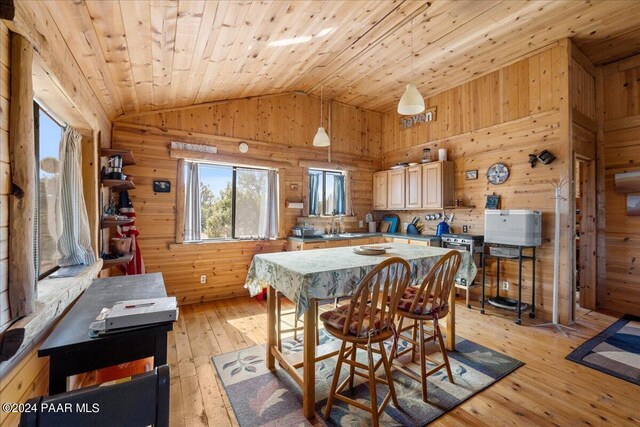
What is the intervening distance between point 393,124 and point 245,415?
5.37m

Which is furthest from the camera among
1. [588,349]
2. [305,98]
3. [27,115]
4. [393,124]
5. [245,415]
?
[393,124]

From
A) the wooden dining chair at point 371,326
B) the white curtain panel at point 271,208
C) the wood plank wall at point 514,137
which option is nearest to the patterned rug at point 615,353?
the wood plank wall at point 514,137

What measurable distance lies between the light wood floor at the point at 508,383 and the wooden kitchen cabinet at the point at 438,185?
72.6 inches

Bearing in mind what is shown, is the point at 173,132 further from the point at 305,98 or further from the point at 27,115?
the point at 27,115

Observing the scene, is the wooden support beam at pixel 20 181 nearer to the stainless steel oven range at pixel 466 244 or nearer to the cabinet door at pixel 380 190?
the stainless steel oven range at pixel 466 244

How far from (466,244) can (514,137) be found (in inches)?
63.1

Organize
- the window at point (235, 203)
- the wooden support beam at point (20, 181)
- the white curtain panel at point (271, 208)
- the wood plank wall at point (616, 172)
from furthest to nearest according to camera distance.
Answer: the white curtain panel at point (271, 208) → the window at point (235, 203) → the wood plank wall at point (616, 172) → the wooden support beam at point (20, 181)

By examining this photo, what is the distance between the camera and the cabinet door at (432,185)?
4.54 metres

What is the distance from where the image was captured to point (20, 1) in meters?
1.20

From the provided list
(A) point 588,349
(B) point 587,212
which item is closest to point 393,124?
(B) point 587,212

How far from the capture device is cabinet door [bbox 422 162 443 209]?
454cm

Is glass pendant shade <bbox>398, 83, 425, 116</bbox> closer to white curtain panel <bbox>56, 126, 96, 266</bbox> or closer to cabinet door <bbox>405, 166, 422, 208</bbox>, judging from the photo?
cabinet door <bbox>405, 166, 422, 208</bbox>

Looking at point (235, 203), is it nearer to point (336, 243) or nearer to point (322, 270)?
point (336, 243)

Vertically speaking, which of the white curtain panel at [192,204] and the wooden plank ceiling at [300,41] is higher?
the wooden plank ceiling at [300,41]
